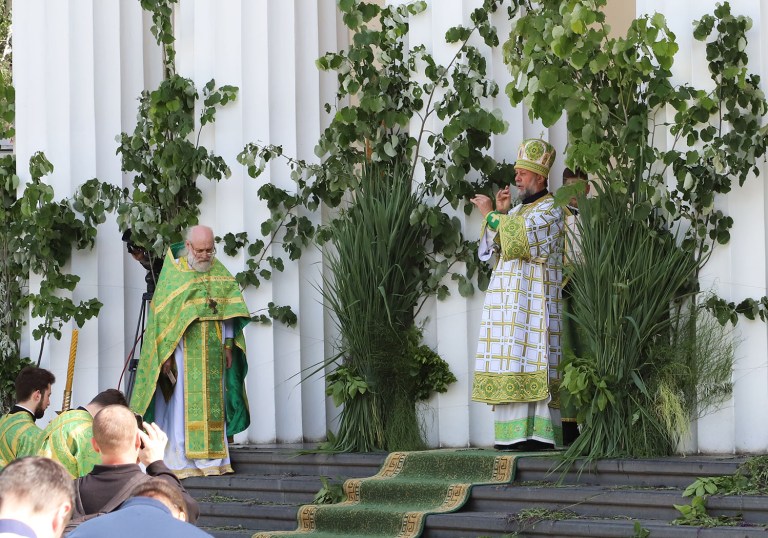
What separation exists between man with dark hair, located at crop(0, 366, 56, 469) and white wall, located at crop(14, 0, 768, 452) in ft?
7.57

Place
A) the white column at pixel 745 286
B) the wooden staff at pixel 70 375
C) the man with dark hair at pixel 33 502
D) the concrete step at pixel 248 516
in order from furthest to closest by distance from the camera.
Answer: the wooden staff at pixel 70 375 → the concrete step at pixel 248 516 → the white column at pixel 745 286 → the man with dark hair at pixel 33 502

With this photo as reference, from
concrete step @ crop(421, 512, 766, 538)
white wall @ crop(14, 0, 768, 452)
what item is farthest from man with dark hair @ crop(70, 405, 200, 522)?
white wall @ crop(14, 0, 768, 452)

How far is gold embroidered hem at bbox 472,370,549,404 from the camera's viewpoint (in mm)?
8523

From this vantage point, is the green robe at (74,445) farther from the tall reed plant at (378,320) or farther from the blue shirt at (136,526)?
the blue shirt at (136,526)

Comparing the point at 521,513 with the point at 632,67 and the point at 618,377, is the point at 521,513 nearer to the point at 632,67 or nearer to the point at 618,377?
the point at 618,377

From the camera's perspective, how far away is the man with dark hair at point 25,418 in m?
7.93

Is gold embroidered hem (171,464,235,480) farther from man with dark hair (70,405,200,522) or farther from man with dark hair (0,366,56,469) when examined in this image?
man with dark hair (70,405,200,522)

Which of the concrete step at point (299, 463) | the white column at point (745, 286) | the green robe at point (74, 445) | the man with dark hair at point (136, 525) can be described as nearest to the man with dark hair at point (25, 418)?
the green robe at point (74, 445)

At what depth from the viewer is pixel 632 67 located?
8.22 m

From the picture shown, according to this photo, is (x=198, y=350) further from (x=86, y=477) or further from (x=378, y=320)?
(x=86, y=477)

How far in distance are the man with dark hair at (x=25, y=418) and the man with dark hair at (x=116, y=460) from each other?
8.21ft

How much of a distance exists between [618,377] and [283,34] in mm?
4029

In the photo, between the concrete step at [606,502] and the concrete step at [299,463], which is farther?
the concrete step at [299,463]

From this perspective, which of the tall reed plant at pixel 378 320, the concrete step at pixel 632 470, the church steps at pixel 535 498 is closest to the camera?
the church steps at pixel 535 498
